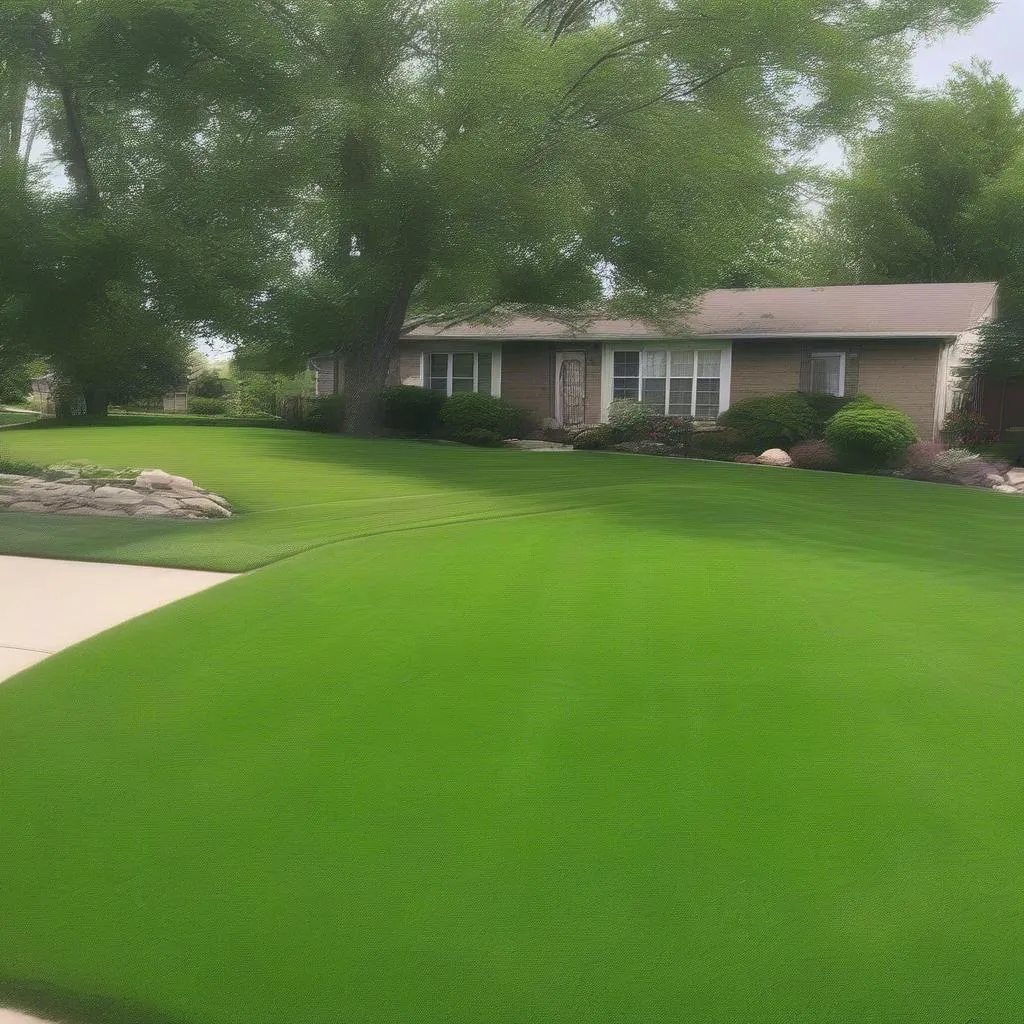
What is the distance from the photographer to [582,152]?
21.2 meters

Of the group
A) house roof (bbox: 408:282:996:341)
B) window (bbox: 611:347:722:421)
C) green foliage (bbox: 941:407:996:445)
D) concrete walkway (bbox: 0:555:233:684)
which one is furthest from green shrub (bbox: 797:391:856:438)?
concrete walkway (bbox: 0:555:233:684)

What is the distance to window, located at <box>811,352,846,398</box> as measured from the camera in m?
24.1

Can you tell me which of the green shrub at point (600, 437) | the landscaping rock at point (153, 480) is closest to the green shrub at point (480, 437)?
the green shrub at point (600, 437)

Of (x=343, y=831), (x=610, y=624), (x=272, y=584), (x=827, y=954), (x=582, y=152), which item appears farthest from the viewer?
(x=582, y=152)

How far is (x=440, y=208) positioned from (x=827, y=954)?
19.6m

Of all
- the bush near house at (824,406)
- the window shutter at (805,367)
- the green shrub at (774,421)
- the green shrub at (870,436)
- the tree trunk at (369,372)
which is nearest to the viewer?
the green shrub at (870,436)

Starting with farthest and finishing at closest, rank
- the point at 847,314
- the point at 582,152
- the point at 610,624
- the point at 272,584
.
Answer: the point at 847,314
the point at 582,152
the point at 272,584
the point at 610,624

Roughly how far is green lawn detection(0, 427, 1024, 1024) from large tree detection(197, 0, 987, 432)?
1415 cm

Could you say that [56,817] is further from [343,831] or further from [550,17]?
[550,17]

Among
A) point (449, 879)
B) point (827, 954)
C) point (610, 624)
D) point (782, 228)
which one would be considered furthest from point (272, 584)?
point (782, 228)

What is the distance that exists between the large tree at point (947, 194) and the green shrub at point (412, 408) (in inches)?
768

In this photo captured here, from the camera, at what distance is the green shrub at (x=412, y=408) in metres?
26.6

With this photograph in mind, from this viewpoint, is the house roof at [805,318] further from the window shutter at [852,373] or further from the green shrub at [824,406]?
the green shrub at [824,406]

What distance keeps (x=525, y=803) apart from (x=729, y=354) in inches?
876
